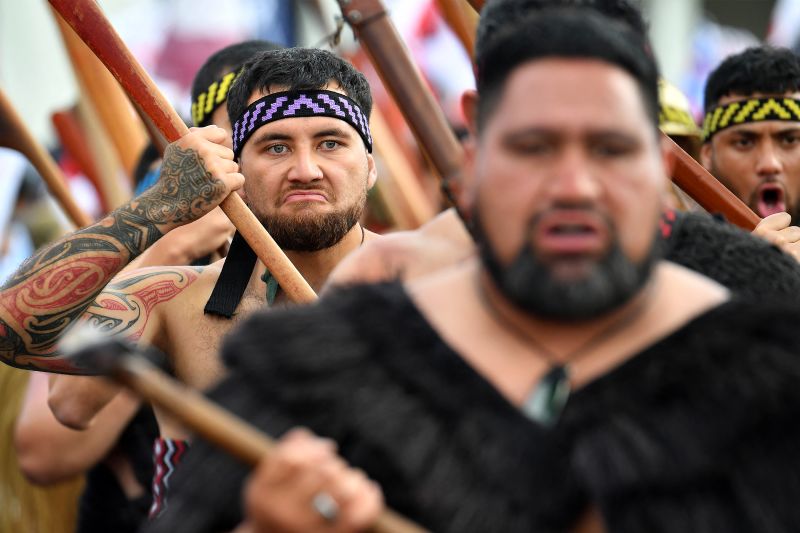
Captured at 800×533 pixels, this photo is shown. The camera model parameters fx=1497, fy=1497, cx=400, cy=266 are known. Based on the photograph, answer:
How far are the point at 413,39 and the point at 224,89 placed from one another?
5.40 metres

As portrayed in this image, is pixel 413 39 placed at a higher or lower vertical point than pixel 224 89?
lower

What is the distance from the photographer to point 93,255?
159 inches

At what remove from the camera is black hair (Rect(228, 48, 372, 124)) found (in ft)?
14.7

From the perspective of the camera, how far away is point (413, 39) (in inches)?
410

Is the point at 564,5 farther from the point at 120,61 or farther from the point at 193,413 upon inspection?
the point at 120,61

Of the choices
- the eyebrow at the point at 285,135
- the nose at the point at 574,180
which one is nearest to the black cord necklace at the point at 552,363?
the nose at the point at 574,180

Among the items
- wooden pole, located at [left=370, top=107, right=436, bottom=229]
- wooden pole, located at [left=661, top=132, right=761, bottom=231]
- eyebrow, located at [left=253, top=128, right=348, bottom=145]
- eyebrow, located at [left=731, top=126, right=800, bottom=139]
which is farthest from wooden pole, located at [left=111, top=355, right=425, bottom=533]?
wooden pole, located at [left=370, top=107, right=436, bottom=229]

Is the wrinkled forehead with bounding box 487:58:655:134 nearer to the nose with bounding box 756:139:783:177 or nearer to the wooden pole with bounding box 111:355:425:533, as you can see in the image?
the wooden pole with bounding box 111:355:425:533

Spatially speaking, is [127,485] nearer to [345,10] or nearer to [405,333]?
[345,10]

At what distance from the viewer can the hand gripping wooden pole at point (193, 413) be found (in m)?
2.04

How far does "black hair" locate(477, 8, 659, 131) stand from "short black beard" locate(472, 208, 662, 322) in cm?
26

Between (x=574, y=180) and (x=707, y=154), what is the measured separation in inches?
145

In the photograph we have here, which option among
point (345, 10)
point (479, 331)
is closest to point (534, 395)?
point (479, 331)

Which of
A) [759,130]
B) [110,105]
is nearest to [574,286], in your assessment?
[759,130]
